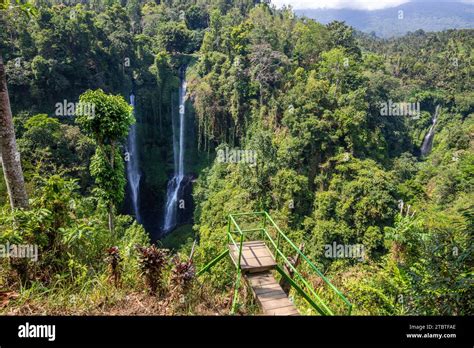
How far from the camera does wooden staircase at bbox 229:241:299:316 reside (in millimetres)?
4629

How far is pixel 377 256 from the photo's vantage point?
17.3 m

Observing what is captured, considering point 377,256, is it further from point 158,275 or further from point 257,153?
point 158,275

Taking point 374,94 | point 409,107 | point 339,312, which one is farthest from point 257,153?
point 409,107

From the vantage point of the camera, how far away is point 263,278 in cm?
527

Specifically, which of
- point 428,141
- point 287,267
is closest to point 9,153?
point 287,267

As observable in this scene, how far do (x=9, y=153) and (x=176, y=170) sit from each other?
90.6 ft

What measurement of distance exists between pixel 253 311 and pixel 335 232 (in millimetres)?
14422

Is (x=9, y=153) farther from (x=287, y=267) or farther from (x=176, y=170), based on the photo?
(x=176, y=170)

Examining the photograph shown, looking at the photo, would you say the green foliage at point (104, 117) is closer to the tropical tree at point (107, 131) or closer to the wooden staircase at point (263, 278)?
the tropical tree at point (107, 131)

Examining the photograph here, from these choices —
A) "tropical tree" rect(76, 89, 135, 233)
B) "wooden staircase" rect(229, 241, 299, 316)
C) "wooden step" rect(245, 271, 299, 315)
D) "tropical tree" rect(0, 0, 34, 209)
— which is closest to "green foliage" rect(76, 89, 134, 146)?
"tropical tree" rect(76, 89, 135, 233)

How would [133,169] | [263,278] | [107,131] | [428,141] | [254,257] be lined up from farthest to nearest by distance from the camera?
[428,141] → [133,169] → [107,131] → [254,257] → [263,278]

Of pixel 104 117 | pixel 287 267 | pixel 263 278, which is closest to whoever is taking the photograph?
pixel 263 278
